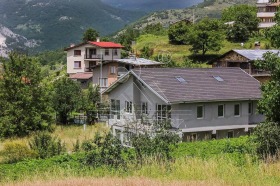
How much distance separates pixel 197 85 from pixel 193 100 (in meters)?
2.19

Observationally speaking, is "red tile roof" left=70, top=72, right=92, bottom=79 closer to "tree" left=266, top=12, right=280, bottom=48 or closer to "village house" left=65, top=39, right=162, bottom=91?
"village house" left=65, top=39, right=162, bottom=91

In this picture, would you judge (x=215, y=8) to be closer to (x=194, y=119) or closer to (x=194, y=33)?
(x=194, y=33)

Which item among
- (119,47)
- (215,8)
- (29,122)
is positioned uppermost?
(215,8)

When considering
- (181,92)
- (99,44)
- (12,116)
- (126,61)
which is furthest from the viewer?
(99,44)

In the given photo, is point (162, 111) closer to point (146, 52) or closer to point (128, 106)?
point (128, 106)

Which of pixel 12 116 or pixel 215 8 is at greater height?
pixel 215 8

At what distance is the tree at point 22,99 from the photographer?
37938 mm

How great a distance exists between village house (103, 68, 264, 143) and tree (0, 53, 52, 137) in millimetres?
7547

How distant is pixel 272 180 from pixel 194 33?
179 ft

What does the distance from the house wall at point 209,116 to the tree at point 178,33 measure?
38.9 metres

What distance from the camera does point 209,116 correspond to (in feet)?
104

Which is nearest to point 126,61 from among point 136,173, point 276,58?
point 276,58

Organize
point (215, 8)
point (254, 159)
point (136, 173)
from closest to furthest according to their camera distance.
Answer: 1. point (136, 173)
2. point (254, 159)
3. point (215, 8)

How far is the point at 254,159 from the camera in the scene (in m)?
12.5
